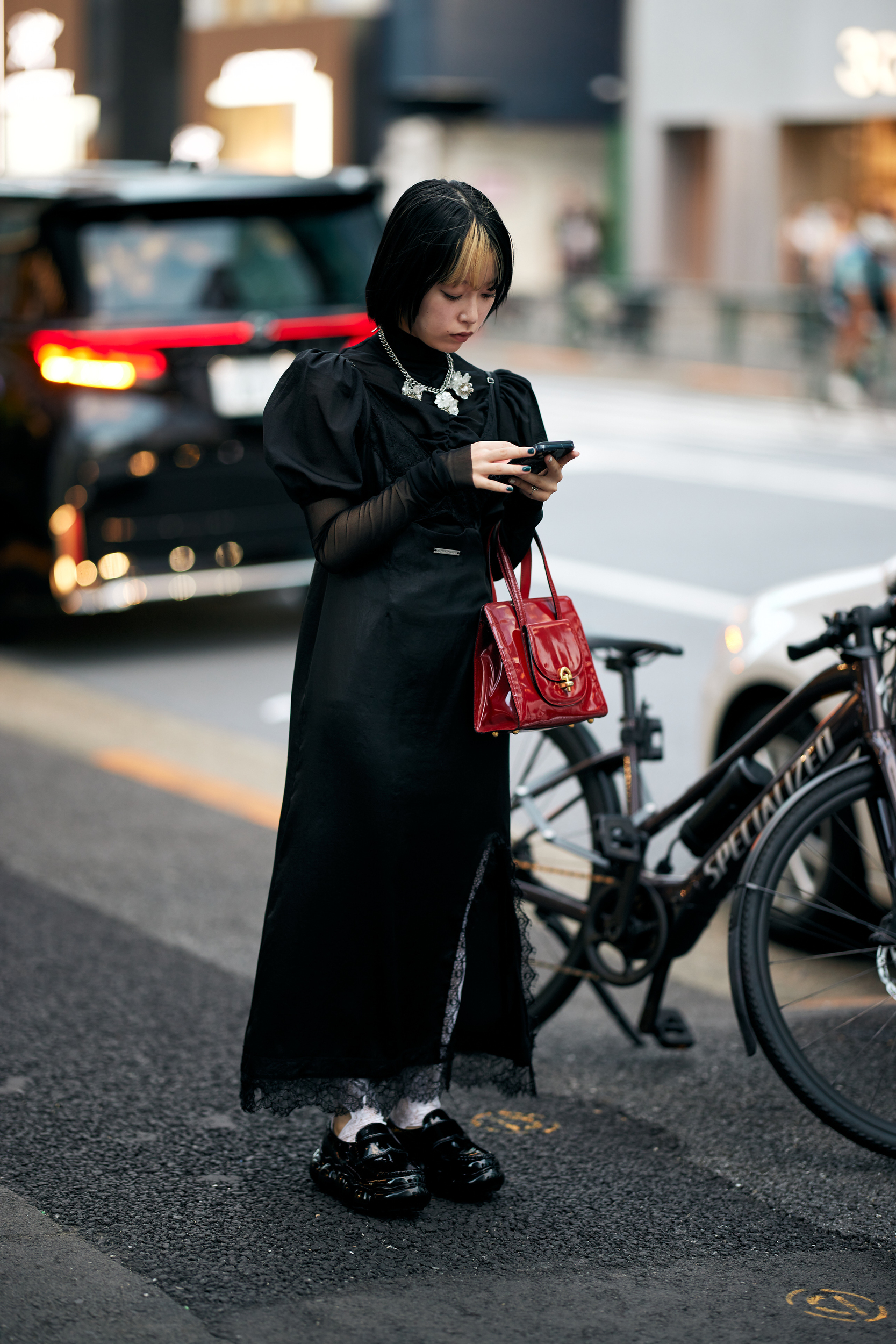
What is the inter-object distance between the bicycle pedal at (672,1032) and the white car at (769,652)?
1060 millimetres

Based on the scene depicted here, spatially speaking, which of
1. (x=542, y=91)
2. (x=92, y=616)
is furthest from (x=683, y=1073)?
(x=542, y=91)

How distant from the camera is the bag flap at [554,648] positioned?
3199 millimetres

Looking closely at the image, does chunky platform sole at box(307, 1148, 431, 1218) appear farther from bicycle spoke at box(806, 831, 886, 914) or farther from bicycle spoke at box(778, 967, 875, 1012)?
bicycle spoke at box(806, 831, 886, 914)

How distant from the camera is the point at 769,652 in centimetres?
503

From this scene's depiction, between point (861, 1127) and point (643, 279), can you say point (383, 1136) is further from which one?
point (643, 279)

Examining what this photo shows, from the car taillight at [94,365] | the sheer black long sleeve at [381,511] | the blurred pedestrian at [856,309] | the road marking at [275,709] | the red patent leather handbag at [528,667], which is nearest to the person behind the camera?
the sheer black long sleeve at [381,511]

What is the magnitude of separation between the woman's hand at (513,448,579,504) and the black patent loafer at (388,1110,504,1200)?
46.2 inches

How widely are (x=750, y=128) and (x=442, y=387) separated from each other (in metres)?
28.5

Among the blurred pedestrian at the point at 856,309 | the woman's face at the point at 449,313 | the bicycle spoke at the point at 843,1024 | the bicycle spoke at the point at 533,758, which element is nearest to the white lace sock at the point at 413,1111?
the bicycle spoke at the point at 843,1024

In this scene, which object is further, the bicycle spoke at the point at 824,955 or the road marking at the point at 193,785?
the road marking at the point at 193,785

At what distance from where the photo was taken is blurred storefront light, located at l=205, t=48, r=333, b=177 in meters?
36.5

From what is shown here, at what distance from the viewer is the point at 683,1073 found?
13.4ft

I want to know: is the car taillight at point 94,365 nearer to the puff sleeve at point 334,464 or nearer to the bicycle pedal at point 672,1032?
the bicycle pedal at point 672,1032

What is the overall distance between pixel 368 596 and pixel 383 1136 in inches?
38.6
